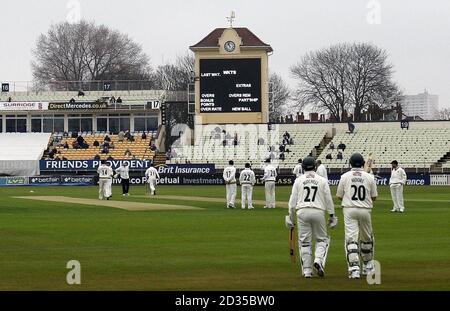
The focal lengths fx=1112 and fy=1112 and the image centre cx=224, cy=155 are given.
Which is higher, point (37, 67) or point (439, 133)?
point (37, 67)

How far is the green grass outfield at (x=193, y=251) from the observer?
18.0 m

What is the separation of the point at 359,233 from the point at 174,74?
110636 millimetres

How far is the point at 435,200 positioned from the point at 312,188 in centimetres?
3267

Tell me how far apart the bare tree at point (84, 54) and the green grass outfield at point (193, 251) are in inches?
3286

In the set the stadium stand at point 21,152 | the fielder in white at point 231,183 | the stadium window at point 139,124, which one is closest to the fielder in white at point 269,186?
the fielder in white at point 231,183

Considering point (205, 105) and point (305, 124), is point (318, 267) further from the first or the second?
point (305, 124)

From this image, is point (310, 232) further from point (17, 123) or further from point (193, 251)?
point (17, 123)

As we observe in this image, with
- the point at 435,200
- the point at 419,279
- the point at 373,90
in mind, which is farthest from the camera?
the point at 373,90

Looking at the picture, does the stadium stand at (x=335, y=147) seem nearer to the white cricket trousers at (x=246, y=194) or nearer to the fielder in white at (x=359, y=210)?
the white cricket trousers at (x=246, y=194)

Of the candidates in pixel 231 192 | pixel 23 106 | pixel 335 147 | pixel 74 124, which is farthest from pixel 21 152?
pixel 231 192

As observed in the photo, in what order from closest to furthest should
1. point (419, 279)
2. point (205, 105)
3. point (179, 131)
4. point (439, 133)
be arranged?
1. point (419, 279)
2. point (205, 105)
3. point (439, 133)
4. point (179, 131)

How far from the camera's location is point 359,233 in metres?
19.1

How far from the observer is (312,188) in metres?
19.2
